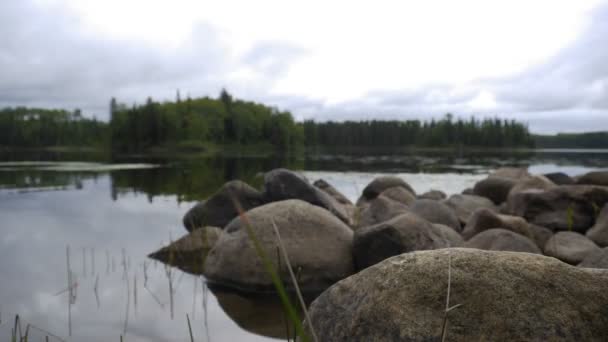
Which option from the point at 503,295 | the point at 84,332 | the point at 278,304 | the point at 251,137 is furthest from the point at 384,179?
the point at 251,137

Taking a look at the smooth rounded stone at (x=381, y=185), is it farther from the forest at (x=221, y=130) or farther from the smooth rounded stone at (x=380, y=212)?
the forest at (x=221, y=130)

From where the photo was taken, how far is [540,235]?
29.4 ft

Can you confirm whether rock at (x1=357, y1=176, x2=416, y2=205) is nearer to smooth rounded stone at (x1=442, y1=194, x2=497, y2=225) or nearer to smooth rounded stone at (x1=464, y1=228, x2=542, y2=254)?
smooth rounded stone at (x1=442, y1=194, x2=497, y2=225)

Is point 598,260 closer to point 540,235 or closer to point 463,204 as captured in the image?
point 540,235

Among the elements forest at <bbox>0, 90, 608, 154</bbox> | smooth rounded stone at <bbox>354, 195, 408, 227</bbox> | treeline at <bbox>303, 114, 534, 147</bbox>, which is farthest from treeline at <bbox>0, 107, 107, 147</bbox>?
smooth rounded stone at <bbox>354, 195, 408, 227</bbox>

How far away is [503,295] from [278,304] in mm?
3892

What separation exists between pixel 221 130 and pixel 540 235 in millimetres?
94611

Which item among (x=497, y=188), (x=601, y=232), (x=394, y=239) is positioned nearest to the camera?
(x=394, y=239)

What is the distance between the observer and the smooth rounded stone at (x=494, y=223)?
836 cm

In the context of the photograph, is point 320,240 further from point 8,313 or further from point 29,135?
point 29,135

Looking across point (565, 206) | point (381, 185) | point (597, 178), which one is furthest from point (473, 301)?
point (381, 185)

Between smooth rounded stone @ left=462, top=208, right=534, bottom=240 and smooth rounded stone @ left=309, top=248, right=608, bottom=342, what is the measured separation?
18.8 feet

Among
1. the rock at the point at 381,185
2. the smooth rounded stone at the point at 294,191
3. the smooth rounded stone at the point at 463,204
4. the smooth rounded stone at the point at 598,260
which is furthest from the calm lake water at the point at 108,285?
the smooth rounded stone at the point at 463,204

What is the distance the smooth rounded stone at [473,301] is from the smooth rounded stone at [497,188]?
40.0ft
